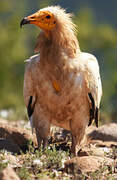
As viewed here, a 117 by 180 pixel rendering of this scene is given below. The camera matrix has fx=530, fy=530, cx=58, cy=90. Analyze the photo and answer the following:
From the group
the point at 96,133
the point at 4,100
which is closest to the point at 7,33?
the point at 4,100

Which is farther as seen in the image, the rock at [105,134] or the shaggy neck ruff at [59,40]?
the rock at [105,134]

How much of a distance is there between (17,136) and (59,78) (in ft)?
4.52

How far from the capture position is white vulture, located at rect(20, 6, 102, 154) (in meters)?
7.68

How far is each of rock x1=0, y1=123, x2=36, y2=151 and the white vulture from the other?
41cm

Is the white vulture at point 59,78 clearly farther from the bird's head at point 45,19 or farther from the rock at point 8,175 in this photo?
the rock at point 8,175

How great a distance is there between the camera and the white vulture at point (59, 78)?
25.2 ft

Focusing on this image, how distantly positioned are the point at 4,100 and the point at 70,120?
84.6 feet

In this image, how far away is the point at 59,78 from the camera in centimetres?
770

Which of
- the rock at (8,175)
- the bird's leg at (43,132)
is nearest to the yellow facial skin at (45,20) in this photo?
the bird's leg at (43,132)

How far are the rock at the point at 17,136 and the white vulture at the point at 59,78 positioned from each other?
41cm

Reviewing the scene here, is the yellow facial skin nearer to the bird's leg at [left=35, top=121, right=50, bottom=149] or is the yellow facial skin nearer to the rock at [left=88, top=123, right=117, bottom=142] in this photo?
the bird's leg at [left=35, top=121, right=50, bottom=149]

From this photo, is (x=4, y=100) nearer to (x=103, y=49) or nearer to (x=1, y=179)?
(x=103, y=49)

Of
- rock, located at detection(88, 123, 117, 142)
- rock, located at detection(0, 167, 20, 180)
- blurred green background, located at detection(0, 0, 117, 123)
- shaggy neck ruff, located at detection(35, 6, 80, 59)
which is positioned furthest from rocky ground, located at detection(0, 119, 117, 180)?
blurred green background, located at detection(0, 0, 117, 123)

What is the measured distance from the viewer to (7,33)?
38.8 m
